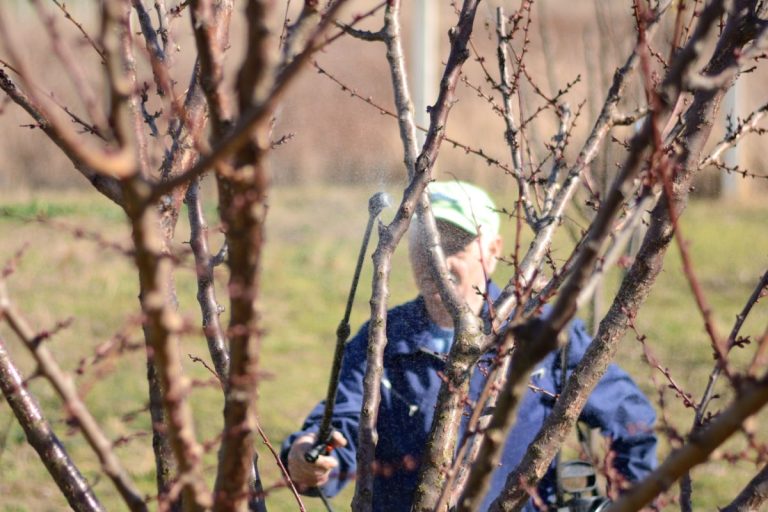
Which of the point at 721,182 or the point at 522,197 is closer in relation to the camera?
the point at 522,197

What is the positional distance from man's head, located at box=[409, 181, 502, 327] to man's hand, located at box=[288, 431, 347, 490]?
23.1 inches

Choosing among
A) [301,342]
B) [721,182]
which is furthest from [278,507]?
[721,182]

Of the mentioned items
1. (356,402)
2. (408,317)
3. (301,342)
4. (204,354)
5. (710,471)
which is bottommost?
(356,402)

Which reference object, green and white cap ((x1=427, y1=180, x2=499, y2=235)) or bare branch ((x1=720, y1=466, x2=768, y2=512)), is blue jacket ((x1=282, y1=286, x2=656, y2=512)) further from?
bare branch ((x1=720, y1=466, x2=768, y2=512))

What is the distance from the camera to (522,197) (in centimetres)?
188

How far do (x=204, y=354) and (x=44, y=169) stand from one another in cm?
725

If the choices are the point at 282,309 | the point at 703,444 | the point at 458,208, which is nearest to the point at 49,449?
the point at 703,444

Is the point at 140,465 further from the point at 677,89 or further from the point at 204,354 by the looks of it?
the point at 677,89

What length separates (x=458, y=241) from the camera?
292 cm

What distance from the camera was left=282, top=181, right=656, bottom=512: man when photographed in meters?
2.74

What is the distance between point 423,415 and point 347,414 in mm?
224

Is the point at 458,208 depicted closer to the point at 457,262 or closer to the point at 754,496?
the point at 457,262

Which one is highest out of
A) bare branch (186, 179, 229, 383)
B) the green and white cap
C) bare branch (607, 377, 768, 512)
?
the green and white cap

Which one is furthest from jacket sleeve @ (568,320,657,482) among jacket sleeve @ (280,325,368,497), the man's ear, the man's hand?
the man's hand
